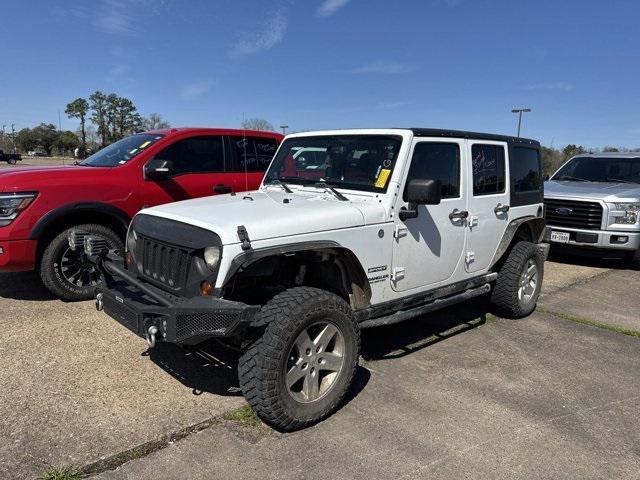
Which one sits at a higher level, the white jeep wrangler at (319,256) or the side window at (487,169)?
the side window at (487,169)

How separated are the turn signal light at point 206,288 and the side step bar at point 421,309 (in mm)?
1228

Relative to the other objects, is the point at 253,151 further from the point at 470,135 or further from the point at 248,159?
the point at 470,135

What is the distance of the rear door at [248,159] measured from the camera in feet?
21.5

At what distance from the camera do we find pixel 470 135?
4.74 m

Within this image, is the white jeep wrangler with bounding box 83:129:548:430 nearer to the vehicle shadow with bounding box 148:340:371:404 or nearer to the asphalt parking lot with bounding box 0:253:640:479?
the asphalt parking lot with bounding box 0:253:640:479

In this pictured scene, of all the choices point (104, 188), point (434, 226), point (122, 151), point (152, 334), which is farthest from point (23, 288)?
point (434, 226)

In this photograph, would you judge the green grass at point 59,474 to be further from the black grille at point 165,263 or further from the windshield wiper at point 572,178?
the windshield wiper at point 572,178

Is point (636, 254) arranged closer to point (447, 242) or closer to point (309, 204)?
point (447, 242)

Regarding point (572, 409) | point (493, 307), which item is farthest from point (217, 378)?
point (493, 307)

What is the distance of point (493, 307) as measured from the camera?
18.1 feet

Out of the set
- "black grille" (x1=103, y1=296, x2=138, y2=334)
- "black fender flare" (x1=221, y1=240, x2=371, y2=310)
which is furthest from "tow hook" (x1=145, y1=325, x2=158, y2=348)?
"black fender flare" (x1=221, y1=240, x2=371, y2=310)

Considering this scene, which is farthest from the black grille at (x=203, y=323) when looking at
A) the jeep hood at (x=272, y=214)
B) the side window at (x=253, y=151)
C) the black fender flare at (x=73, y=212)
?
the side window at (x=253, y=151)

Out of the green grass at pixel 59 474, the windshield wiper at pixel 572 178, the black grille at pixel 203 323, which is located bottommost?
the green grass at pixel 59 474

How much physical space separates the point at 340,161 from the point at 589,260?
7.19 m
